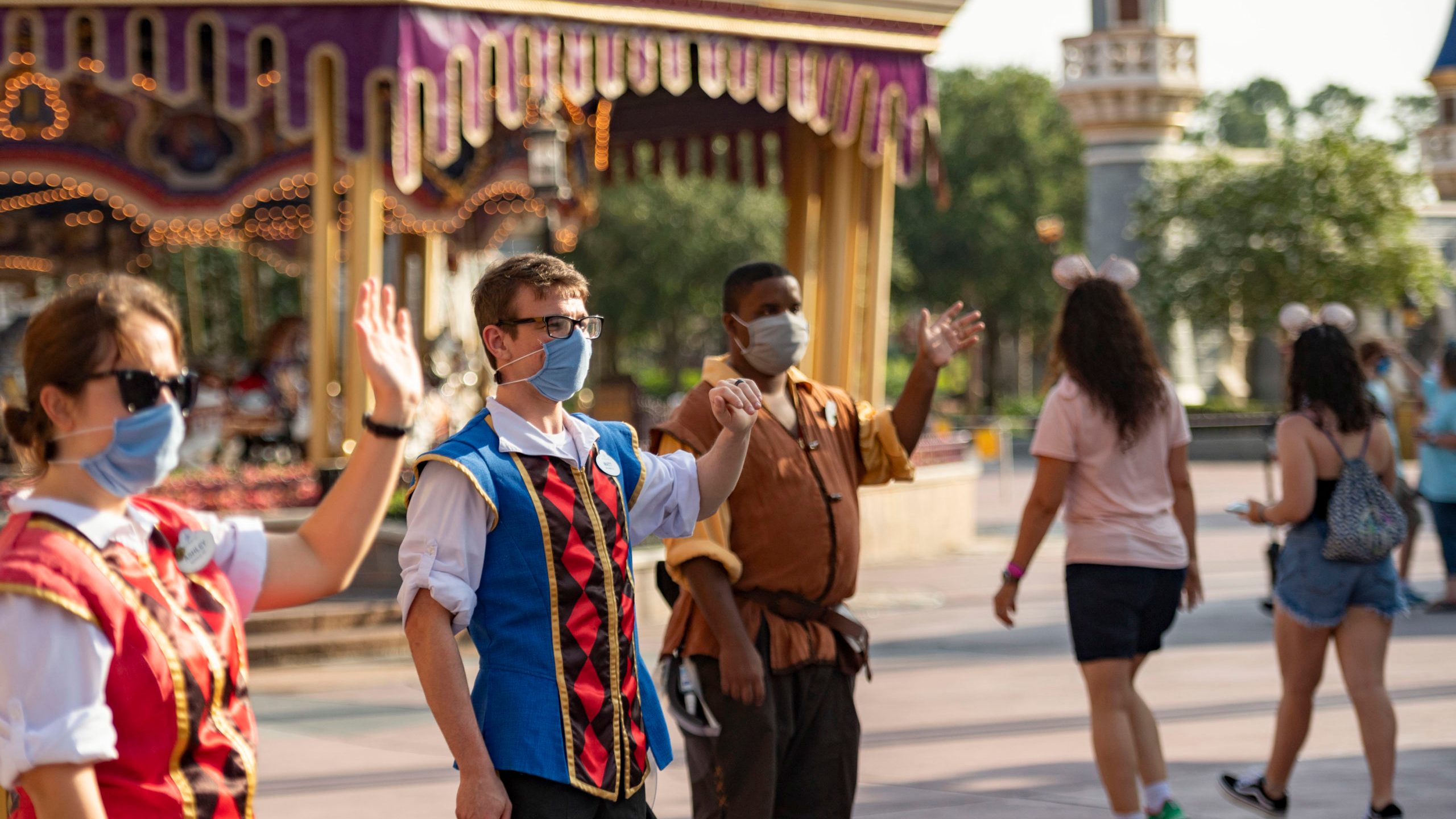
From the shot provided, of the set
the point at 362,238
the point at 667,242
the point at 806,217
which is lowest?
the point at 362,238

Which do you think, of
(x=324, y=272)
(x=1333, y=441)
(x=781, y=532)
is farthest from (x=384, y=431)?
(x=324, y=272)

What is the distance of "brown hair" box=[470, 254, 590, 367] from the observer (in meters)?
3.51

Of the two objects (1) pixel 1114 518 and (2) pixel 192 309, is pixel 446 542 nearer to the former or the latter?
(1) pixel 1114 518

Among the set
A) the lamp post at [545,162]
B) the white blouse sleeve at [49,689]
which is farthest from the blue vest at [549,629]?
the lamp post at [545,162]

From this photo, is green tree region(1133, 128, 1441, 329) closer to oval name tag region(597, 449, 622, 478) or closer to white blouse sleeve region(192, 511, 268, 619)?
oval name tag region(597, 449, 622, 478)

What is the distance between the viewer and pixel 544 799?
10.8 ft

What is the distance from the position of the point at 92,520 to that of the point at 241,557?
13.3 inches

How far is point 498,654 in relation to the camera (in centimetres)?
335

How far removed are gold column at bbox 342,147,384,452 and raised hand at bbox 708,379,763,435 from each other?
904cm

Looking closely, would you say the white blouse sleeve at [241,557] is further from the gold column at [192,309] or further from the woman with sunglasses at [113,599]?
the gold column at [192,309]

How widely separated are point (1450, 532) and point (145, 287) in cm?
1009

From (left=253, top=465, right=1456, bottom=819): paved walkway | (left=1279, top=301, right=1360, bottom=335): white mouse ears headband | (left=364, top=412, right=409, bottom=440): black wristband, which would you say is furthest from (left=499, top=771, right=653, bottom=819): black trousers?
(left=1279, top=301, right=1360, bottom=335): white mouse ears headband

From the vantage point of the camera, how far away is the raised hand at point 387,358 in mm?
3045

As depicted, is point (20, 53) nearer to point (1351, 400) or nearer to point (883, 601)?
point (883, 601)
